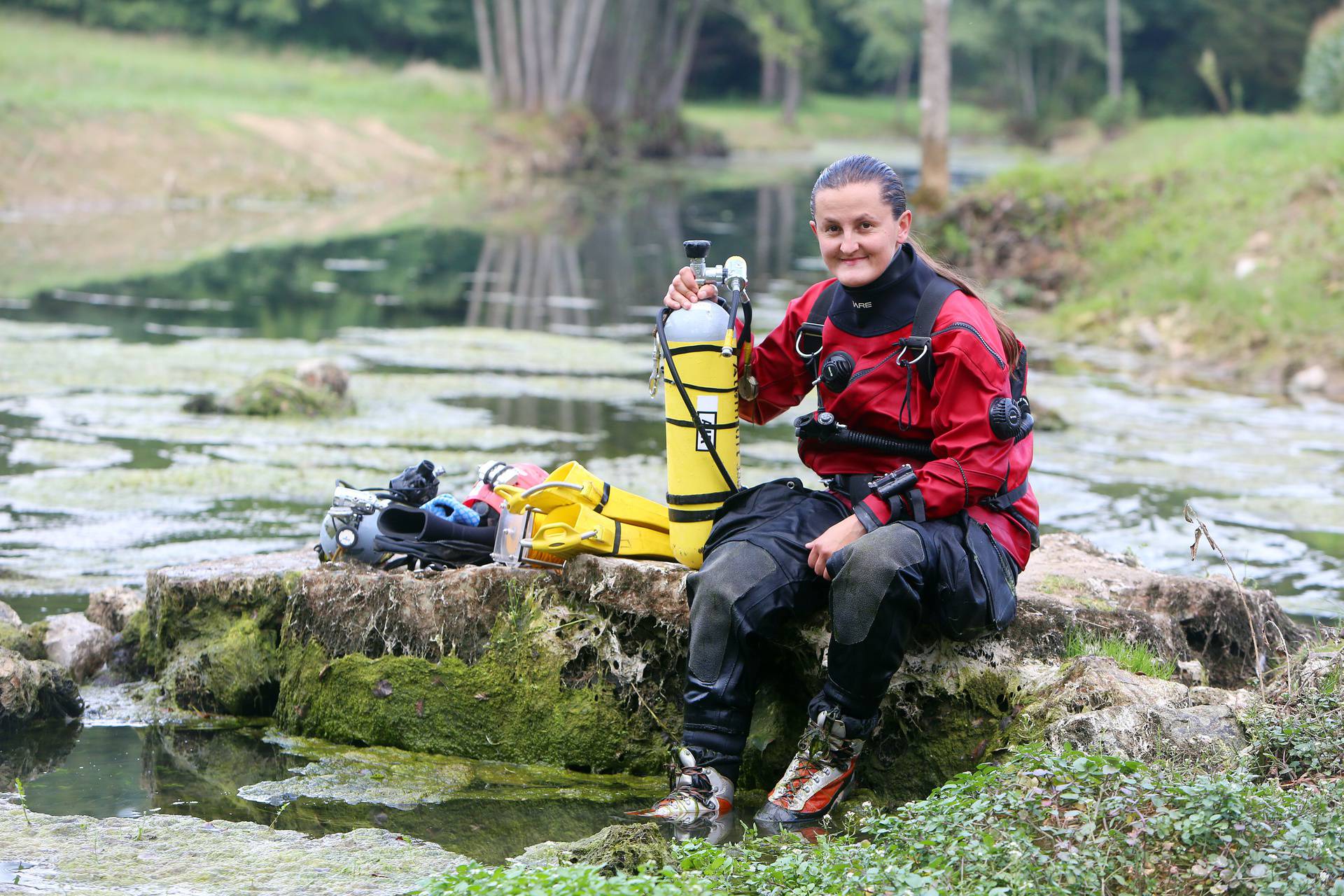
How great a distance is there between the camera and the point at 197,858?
4.18 m

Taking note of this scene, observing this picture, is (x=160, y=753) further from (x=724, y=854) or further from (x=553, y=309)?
(x=553, y=309)

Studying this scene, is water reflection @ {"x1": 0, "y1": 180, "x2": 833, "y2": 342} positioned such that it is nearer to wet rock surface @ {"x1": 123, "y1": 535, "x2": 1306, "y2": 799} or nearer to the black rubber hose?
wet rock surface @ {"x1": 123, "y1": 535, "x2": 1306, "y2": 799}

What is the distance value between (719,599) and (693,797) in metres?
0.59

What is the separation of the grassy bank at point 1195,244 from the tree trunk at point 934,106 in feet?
5.81

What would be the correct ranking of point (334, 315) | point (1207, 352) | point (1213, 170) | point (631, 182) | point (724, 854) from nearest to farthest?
point (724, 854), point (1207, 352), point (334, 315), point (1213, 170), point (631, 182)

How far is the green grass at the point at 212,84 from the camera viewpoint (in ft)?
106

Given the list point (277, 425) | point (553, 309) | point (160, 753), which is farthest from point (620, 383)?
point (160, 753)

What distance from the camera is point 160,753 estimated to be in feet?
17.4

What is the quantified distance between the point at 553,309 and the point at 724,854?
14591mm

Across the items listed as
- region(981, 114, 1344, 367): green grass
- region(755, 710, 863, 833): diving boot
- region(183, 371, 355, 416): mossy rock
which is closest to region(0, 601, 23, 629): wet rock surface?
region(755, 710, 863, 833): diving boot

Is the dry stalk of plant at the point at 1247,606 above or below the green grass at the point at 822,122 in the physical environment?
below

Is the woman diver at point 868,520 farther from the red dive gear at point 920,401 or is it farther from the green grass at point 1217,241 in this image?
the green grass at point 1217,241

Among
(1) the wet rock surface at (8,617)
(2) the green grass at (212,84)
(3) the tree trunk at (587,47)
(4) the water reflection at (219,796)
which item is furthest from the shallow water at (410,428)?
(3) the tree trunk at (587,47)

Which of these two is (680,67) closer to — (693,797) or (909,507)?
(909,507)
